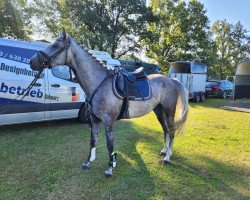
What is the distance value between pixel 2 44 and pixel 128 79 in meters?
3.44

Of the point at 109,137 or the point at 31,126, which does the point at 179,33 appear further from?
the point at 109,137

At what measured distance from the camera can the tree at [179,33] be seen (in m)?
37.9

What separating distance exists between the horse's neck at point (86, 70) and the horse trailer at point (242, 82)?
14.9 meters

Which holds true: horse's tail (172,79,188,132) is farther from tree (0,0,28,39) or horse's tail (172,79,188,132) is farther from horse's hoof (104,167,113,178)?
tree (0,0,28,39)

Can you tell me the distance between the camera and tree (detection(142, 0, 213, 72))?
1494 inches

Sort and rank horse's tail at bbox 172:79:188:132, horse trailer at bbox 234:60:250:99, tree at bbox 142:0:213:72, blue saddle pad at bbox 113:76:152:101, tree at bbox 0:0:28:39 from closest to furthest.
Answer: blue saddle pad at bbox 113:76:152:101 < horse's tail at bbox 172:79:188:132 < horse trailer at bbox 234:60:250:99 < tree at bbox 0:0:28:39 < tree at bbox 142:0:213:72

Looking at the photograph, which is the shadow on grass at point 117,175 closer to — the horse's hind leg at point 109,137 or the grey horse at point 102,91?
the horse's hind leg at point 109,137

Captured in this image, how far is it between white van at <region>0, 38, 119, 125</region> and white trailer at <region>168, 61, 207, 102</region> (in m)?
12.6

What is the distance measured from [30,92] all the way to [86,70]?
9.98 ft

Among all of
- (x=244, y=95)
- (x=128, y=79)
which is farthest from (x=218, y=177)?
(x=244, y=95)

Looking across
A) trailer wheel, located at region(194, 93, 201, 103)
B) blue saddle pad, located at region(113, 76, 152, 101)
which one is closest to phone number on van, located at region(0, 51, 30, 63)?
blue saddle pad, located at region(113, 76, 152, 101)

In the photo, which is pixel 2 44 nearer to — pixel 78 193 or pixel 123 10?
pixel 78 193

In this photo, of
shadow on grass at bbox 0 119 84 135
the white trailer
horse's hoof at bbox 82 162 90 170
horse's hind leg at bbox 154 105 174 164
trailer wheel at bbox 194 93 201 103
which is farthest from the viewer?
trailer wheel at bbox 194 93 201 103

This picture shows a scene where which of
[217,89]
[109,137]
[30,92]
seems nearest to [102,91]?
[109,137]
